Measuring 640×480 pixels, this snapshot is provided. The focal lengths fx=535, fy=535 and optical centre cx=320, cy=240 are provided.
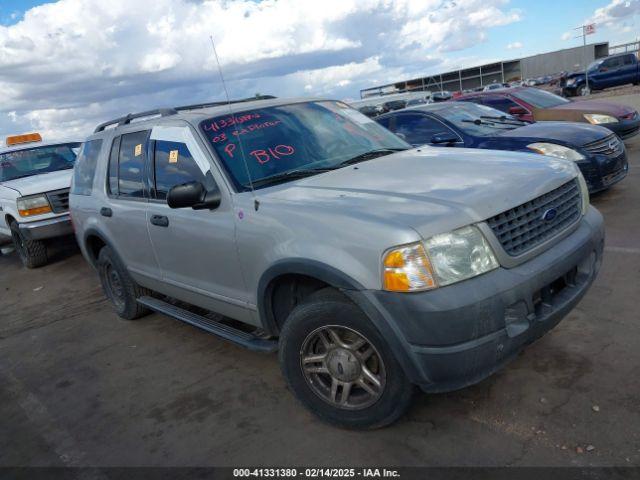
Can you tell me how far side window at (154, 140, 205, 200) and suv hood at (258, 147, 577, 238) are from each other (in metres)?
0.67


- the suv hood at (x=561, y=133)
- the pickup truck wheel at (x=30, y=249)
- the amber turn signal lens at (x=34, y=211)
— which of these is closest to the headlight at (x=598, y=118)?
the suv hood at (x=561, y=133)

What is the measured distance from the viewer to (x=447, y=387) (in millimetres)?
2525

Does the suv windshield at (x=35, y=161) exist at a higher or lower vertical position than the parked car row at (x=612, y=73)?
higher

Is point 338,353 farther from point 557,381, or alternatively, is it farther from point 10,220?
point 10,220

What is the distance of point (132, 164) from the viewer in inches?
172

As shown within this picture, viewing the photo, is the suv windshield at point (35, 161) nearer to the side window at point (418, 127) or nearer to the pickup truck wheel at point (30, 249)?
the pickup truck wheel at point (30, 249)

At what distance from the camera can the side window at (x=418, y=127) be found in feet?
24.6

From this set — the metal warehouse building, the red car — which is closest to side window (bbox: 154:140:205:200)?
the red car

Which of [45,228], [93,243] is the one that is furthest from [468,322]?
[45,228]

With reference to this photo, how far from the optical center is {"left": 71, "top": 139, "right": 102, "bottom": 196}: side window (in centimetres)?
510

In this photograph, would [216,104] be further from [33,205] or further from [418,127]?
[33,205]

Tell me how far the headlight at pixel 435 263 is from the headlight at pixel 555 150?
4550 mm

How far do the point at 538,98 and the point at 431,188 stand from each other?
817 centimetres

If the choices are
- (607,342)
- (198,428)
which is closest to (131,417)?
(198,428)
